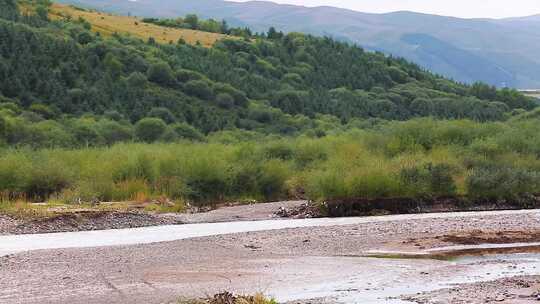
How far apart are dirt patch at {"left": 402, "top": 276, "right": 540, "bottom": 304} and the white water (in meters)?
12.5

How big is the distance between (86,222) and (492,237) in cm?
1552

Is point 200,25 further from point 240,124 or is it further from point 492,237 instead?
point 492,237

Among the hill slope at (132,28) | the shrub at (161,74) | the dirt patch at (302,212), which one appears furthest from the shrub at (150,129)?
the hill slope at (132,28)

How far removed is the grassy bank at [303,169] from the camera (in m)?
40.8

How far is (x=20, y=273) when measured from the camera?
2148 centimetres

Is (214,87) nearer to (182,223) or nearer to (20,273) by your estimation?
(182,223)

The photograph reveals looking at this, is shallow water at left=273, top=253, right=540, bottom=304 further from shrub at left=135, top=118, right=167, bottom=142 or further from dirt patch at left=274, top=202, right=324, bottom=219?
shrub at left=135, top=118, right=167, bottom=142

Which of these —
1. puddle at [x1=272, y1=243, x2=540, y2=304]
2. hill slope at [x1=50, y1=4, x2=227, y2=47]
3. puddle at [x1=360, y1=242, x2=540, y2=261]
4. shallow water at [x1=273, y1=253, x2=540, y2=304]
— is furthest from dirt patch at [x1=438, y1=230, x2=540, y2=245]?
hill slope at [x1=50, y1=4, x2=227, y2=47]

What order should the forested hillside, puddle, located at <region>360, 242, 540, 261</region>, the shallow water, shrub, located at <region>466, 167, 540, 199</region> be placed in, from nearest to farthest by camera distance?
1. the shallow water
2. puddle, located at <region>360, 242, 540, 261</region>
3. shrub, located at <region>466, 167, 540, 199</region>
4. the forested hillside

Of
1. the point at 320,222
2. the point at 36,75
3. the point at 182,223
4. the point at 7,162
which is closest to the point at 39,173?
the point at 7,162

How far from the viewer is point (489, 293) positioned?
18312mm

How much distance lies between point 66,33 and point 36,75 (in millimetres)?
17496

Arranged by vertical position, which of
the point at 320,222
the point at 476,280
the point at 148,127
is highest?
the point at 476,280

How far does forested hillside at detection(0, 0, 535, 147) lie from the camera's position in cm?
7312
